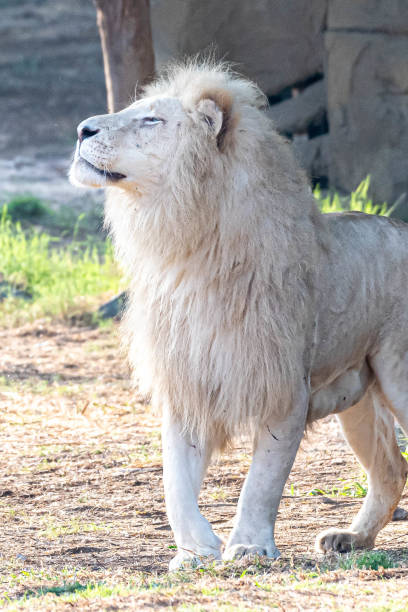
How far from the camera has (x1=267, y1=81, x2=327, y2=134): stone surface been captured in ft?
34.0

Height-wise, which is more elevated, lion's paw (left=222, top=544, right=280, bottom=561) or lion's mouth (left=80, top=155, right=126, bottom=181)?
lion's mouth (left=80, top=155, right=126, bottom=181)

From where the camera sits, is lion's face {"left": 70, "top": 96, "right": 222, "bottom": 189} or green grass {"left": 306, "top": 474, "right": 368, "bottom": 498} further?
green grass {"left": 306, "top": 474, "right": 368, "bottom": 498}

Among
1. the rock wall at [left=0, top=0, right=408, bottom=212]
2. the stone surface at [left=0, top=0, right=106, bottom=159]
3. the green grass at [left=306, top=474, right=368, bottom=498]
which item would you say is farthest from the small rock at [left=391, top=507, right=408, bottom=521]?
the stone surface at [left=0, top=0, right=106, bottom=159]

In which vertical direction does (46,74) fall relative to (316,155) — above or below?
above

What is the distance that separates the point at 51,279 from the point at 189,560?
5.59 metres

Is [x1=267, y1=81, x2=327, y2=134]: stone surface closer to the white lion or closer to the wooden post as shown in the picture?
the wooden post

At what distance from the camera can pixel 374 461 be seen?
4.05 m

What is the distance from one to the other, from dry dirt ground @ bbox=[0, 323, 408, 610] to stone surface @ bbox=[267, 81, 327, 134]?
13.5ft

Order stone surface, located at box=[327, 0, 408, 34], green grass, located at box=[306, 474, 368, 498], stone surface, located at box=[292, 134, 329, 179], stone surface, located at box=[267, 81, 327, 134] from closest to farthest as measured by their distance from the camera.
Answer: green grass, located at box=[306, 474, 368, 498] < stone surface, located at box=[327, 0, 408, 34] < stone surface, located at box=[292, 134, 329, 179] < stone surface, located at box=[267, 81, 327, 134]

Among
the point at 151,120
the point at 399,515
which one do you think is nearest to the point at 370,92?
the point at 399,515

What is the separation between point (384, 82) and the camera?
972 centimetres

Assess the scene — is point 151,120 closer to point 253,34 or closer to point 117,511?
point 117,511

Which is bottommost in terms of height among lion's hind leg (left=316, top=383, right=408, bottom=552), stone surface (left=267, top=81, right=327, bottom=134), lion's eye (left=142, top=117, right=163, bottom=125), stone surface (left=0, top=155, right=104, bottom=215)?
stone surface (left=0, top=155, right=104, bottom=215)

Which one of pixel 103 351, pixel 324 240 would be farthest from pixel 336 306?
pixel 103 351
